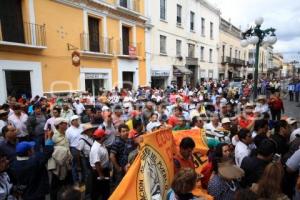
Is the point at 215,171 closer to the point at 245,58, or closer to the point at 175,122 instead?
the point at 175,122

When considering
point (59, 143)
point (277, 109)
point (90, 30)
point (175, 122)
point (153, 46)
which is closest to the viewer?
point (59, 143)

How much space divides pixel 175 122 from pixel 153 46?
14.1 metres

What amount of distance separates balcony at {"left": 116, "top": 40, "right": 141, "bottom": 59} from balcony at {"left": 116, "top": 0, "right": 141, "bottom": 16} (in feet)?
6.14

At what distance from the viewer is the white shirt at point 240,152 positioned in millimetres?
4133

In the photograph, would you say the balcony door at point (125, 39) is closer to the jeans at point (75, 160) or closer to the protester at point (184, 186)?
the jeans at point (75, 160)

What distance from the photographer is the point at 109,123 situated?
6.10 meters

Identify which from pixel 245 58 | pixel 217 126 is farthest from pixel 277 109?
pixel 245 58

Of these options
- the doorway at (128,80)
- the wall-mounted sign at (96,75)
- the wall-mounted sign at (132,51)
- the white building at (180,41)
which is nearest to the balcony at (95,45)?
the wall-mounted sign at (96,75)

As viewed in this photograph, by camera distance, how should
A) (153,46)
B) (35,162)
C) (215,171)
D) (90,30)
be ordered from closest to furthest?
1. (215,171)
2. (35,162)
3. (90,30)
4. (153,46)

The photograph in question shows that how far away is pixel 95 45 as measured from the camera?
15.2 m

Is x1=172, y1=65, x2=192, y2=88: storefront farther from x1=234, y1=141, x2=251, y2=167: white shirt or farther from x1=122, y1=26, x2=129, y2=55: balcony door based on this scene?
x1=234, y1=141, x2=251, y2=167: white shirt

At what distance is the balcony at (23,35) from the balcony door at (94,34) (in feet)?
11.1

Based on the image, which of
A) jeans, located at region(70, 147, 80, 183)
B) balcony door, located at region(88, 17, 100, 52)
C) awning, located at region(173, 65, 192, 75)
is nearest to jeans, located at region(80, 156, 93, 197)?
jeans, located at region(70, 147, 80, 183)

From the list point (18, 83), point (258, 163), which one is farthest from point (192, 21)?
point (258, 163)
